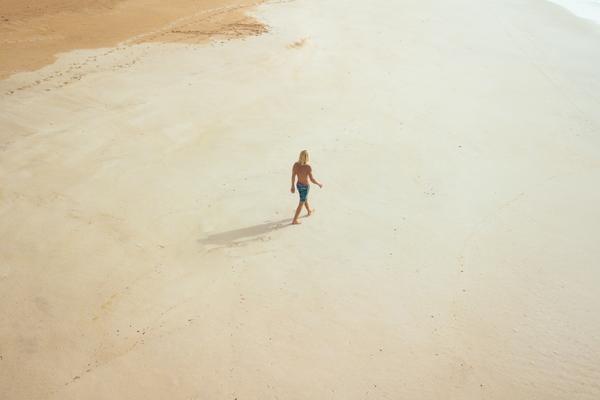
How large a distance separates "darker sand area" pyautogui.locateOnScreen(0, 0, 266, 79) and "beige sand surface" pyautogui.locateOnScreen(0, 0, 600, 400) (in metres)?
1.14

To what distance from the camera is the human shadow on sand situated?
23.2 ft

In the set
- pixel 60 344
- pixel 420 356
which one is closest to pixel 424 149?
pixel 420 356

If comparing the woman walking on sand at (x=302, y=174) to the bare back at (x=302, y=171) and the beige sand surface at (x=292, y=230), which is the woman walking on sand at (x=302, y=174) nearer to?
the bare back at (x=302, y=171)

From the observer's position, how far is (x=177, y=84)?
11594 mm

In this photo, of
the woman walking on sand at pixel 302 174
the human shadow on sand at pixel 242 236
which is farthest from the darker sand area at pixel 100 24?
the woman walking on sand at pixel 302 174

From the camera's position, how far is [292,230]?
7418 mm

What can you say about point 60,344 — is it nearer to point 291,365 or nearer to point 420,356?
point 291,365

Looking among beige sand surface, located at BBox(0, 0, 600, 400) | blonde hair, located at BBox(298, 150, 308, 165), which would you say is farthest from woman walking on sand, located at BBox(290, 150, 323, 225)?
beige sand surface, located at BBox(0, 0, 600, 400)

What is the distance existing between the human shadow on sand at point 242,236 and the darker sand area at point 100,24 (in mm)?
8727

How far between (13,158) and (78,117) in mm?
1879

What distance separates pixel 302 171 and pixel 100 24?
12.1 m

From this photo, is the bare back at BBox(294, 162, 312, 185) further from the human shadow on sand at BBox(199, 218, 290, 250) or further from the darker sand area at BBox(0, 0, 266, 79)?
the darker sand area at BBox(0, 0, 266, 79)

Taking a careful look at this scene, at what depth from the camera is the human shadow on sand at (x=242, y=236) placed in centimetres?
707

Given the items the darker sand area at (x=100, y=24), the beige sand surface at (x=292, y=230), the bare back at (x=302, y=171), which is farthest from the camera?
the darker sand area at (x=100, y=24)
